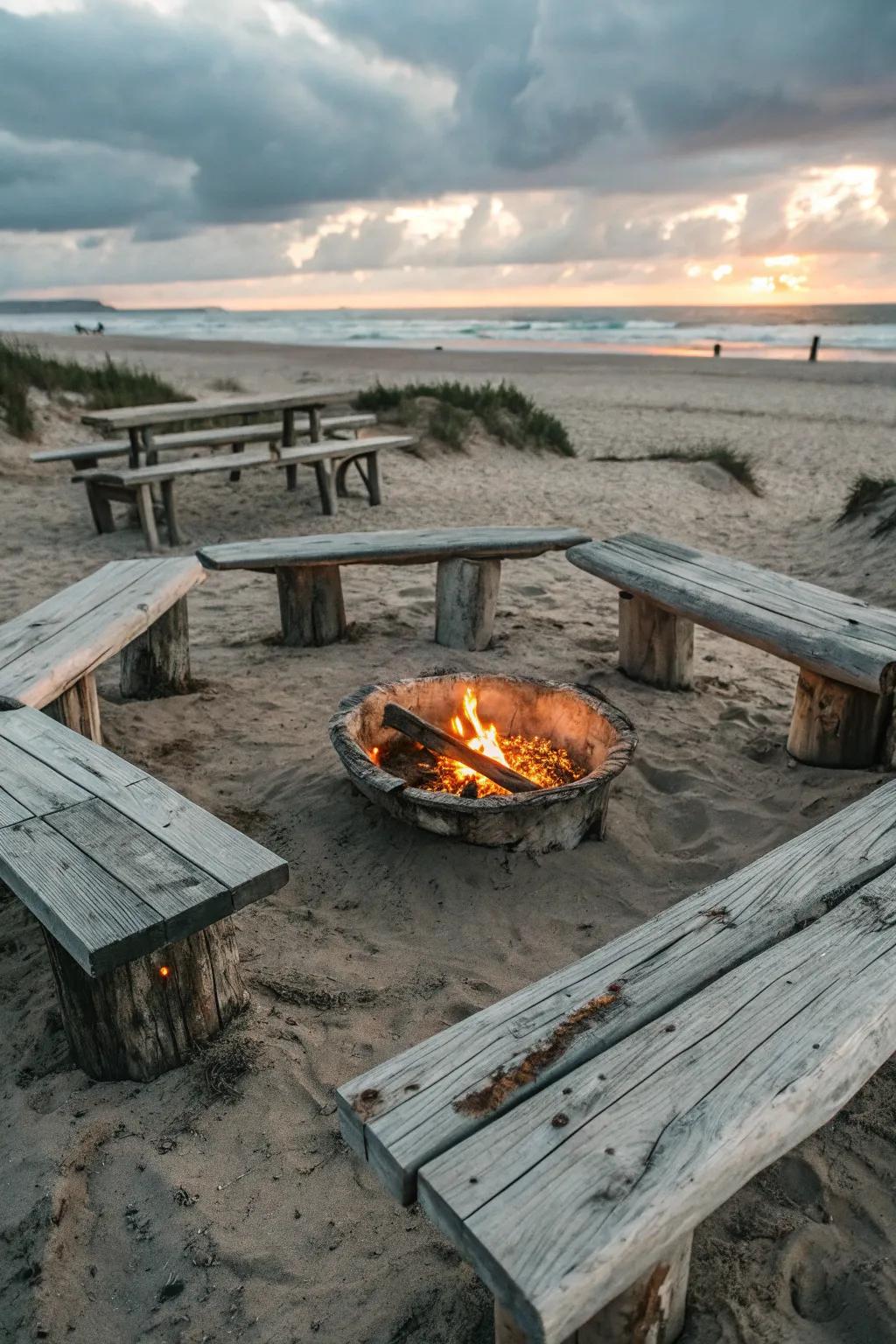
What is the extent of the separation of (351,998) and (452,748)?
101cm

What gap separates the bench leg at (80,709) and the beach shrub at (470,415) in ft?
25.5

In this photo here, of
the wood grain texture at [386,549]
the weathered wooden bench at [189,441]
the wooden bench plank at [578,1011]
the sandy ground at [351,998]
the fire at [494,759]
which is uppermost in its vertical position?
the wooden bench plank at [578,1011]

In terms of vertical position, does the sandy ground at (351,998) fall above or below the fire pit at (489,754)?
below

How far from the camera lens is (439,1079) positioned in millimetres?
1390

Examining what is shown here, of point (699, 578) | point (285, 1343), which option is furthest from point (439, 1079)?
point (699, 578)

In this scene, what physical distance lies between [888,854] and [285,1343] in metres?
1.51

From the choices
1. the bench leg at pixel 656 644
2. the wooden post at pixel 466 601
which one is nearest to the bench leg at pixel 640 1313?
the bench leg at pixel 656 644

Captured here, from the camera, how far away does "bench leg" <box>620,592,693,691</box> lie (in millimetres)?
4297

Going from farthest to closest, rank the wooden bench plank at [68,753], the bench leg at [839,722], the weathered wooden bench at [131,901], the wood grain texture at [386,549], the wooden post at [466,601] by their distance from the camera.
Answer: the wooden post at [466,601]
the wood grain texture at [386,549]
the bench leg at [839,722]
the wooden bench plank at [68,753]
the weathered wooden bench at [131,901]

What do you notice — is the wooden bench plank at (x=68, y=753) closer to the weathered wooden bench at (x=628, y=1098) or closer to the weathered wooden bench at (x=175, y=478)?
the weathered wooden bench at (x=628, y=1098)

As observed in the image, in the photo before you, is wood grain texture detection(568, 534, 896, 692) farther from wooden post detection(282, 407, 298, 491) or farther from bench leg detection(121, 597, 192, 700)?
wooden post detection(282, 407, 298, 491)

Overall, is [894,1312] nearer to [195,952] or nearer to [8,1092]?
[195,952]

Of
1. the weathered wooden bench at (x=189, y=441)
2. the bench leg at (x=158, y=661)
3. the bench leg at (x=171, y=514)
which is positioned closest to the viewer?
the bench leg at (x=158, y=661)

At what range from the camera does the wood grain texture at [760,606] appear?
3072 millimetres
